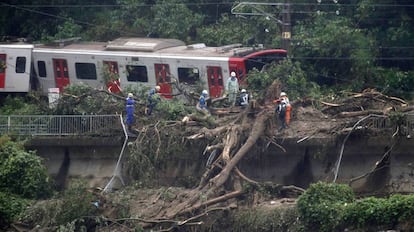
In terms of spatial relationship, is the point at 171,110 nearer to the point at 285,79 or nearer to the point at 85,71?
the point at 285,79

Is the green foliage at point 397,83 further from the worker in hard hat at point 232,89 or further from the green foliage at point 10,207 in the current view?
the green foliage at point 10,207

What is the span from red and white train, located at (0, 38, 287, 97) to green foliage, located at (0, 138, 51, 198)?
577 centimetres

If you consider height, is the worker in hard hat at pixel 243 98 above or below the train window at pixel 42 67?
above

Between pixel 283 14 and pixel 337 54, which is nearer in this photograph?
pixel 283 14

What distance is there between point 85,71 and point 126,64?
1.79m

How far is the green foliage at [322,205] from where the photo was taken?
1341 inches

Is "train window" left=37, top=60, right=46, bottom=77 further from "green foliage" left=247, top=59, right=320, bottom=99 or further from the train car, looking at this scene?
"green foliage" left=247, top=59, right=320, bottom=99

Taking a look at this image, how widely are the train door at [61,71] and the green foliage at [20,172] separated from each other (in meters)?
9.30

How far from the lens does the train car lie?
47344 millimetres

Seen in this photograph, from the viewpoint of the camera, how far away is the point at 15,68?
1870 inches

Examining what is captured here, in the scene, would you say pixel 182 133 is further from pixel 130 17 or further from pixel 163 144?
pixel 130 17

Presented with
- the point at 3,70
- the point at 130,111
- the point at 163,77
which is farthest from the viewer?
the point at 3,70

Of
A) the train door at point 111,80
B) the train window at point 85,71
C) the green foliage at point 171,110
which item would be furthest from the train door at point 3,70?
the green foliage at point 171,110

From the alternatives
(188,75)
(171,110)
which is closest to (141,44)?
(188,75)
